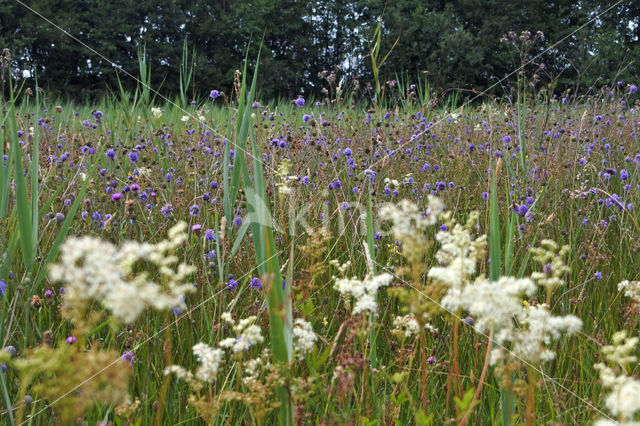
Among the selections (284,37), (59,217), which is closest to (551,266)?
(59,217)

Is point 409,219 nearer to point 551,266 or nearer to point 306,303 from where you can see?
point 551,266

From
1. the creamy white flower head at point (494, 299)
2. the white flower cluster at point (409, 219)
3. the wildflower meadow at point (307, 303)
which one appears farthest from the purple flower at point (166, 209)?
the creamy white flower head at point (494, 299)

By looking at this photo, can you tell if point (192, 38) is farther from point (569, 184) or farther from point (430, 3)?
point (569, 184)

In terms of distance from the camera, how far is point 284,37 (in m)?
35.8

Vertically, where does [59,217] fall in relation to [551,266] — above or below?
below

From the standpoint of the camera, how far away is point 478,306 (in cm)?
72

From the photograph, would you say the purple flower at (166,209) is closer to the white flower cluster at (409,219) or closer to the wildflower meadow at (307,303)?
the wildflower meadow at (307,303)

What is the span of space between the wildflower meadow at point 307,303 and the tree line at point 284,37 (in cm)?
2229

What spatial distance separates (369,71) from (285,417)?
31.7m

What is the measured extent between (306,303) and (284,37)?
36196 millimetres

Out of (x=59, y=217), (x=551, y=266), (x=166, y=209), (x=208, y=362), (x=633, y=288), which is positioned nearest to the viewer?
(x=208, y=362)

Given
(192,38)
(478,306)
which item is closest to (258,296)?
(478,306)

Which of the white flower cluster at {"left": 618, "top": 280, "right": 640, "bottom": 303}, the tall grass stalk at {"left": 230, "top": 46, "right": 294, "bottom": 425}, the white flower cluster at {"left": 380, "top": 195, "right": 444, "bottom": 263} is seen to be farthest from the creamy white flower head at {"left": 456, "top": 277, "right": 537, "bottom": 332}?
the white flower cluster at {"left": 618, "top": 280, "right": 640, "bottom": 303}

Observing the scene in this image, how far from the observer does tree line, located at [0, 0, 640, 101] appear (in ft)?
85.8
